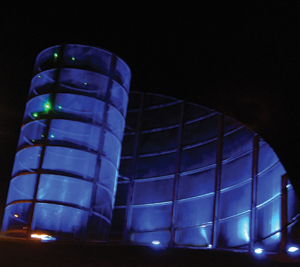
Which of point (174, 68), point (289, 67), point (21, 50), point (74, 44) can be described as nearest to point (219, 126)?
point (174, 68)

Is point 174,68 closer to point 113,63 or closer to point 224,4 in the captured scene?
point 113,63

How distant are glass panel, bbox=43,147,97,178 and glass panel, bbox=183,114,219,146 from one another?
20.1 ft

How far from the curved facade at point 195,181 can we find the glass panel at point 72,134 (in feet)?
18.6

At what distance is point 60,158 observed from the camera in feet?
33.5

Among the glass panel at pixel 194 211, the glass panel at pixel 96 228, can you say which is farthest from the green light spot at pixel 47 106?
the glass panel at pixel 194 211

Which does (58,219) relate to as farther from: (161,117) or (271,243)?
(161,117)

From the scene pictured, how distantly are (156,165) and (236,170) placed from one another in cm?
309

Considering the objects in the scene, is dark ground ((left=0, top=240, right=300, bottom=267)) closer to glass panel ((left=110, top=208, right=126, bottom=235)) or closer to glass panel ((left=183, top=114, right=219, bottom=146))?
glass panel ((left=183, top=114, right=219, bottom=146))

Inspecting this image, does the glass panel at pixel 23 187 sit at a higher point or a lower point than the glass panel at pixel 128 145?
lower

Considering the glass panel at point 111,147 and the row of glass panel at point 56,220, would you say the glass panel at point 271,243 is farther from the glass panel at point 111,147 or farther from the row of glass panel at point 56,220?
the row of glass panel at point 56,220

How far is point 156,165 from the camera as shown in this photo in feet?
52.7

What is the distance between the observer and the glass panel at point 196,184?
15.0 metres

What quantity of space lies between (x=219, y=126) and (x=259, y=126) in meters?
2.16

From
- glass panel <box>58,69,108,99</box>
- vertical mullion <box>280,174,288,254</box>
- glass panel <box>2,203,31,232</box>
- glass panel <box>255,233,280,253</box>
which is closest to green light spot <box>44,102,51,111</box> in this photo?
glass panel <box>58,69,108,99</box>
